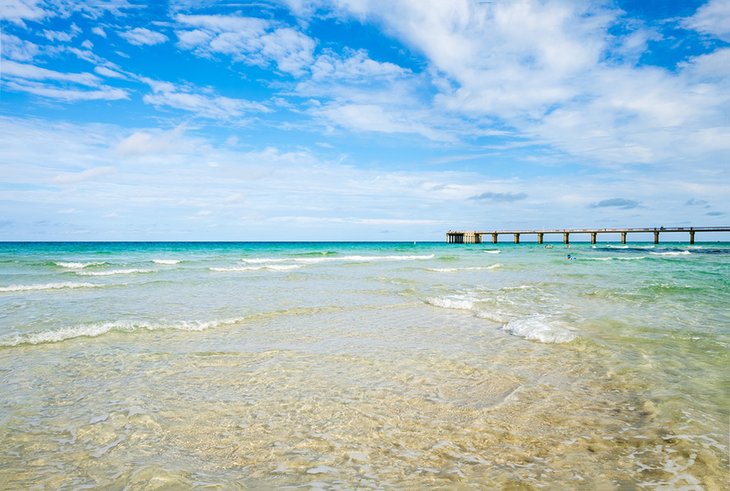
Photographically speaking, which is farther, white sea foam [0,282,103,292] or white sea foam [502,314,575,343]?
white sea foam [0,282,103,292]

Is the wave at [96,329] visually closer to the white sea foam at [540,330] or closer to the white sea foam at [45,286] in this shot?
the white sea foam at [540,330]

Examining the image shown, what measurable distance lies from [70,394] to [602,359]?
776cm

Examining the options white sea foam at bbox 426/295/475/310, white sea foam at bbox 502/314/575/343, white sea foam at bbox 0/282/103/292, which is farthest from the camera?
white sea foam at bbox 0/282/103/292

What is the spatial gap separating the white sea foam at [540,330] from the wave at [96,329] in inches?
255

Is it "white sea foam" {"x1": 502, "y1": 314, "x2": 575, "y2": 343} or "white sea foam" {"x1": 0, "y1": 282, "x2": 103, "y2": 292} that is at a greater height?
"white sea foam" {"x1": 502, "y1": 314, "x2": 575, "y2": 343}

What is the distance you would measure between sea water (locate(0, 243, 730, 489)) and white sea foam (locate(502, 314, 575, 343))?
86 millimetres

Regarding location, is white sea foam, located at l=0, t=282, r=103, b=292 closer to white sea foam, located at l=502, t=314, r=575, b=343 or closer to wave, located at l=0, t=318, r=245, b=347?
wave, located at l=0, t=318, r=245, b=347

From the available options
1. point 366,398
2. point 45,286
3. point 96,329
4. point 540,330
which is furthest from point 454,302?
point 45,286

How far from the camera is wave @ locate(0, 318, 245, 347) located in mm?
8211

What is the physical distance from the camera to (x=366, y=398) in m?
5.14

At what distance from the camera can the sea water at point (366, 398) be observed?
3494mm

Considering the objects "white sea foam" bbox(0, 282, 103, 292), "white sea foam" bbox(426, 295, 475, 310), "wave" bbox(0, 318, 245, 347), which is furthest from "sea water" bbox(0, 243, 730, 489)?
"white sea foam" bbox(0, 282, 103, 292)

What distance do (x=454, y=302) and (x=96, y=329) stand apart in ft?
30.3

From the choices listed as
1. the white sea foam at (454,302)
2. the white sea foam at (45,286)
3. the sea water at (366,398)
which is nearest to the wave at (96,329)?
the sea water at (366,398)
